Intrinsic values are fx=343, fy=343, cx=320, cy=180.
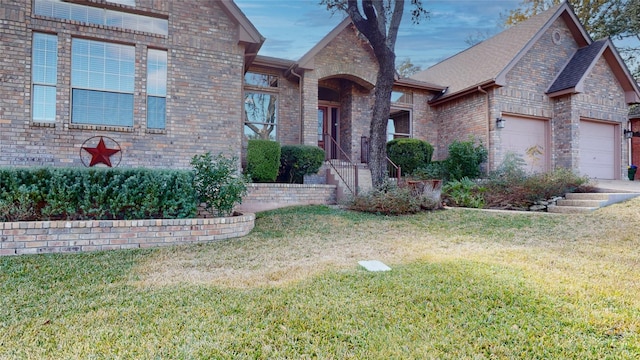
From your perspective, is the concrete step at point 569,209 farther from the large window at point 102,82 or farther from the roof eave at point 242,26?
the large window at point 102,82

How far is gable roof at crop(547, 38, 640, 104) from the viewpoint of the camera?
12.3m

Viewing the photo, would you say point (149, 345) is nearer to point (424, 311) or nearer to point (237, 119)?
point (424, 311)

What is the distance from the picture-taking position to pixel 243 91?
991 cm

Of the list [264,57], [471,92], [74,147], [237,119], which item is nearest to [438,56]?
[471,92]

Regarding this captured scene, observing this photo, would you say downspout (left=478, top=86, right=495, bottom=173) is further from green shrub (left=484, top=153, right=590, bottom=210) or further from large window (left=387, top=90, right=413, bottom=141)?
large window (left=387, top=90, right=413, bottom=141)

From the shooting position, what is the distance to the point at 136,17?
8.30 m

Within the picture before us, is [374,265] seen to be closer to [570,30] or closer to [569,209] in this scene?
[569,209]

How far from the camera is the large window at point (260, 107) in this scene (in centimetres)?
1161

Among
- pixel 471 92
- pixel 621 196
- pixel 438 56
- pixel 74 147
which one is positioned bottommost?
pixel 621 196

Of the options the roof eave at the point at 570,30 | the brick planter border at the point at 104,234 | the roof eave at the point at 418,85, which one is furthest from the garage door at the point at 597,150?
the brick planter border at the point at 104,234

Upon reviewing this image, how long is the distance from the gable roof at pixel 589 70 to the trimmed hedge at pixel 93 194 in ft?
44.0

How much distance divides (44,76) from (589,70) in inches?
654

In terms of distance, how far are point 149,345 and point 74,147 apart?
23.6 feet

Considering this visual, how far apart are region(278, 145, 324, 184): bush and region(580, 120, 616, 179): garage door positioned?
406 inches
